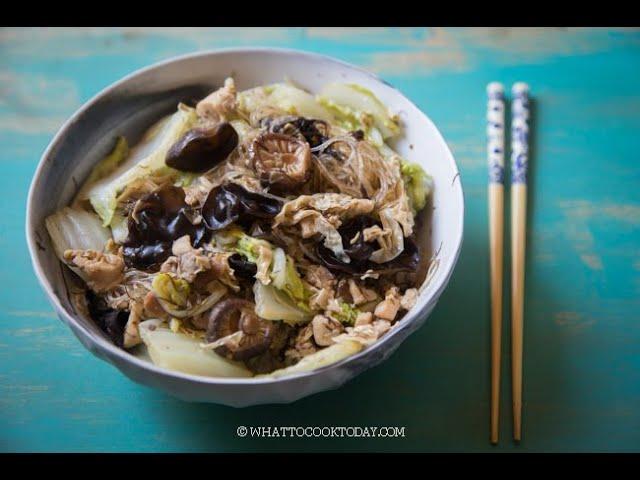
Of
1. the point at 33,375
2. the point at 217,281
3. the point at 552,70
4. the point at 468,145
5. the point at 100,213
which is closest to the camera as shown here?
the point at 217,281

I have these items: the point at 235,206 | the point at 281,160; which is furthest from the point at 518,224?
the point at 235,206

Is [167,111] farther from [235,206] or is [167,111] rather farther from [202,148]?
[235,206]

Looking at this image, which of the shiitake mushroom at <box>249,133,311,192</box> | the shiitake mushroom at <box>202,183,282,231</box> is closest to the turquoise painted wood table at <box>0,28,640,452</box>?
the shiitake mushroom at <box>202,183,282,231</box>

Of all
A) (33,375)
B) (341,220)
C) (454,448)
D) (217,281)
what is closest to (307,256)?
(341,220)

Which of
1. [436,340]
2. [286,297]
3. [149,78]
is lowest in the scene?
[436,340]

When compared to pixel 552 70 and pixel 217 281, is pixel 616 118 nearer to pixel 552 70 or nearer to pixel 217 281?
pixel 552 70

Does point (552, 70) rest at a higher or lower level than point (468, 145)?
higher

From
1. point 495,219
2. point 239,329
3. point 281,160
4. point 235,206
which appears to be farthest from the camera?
point 495,219
